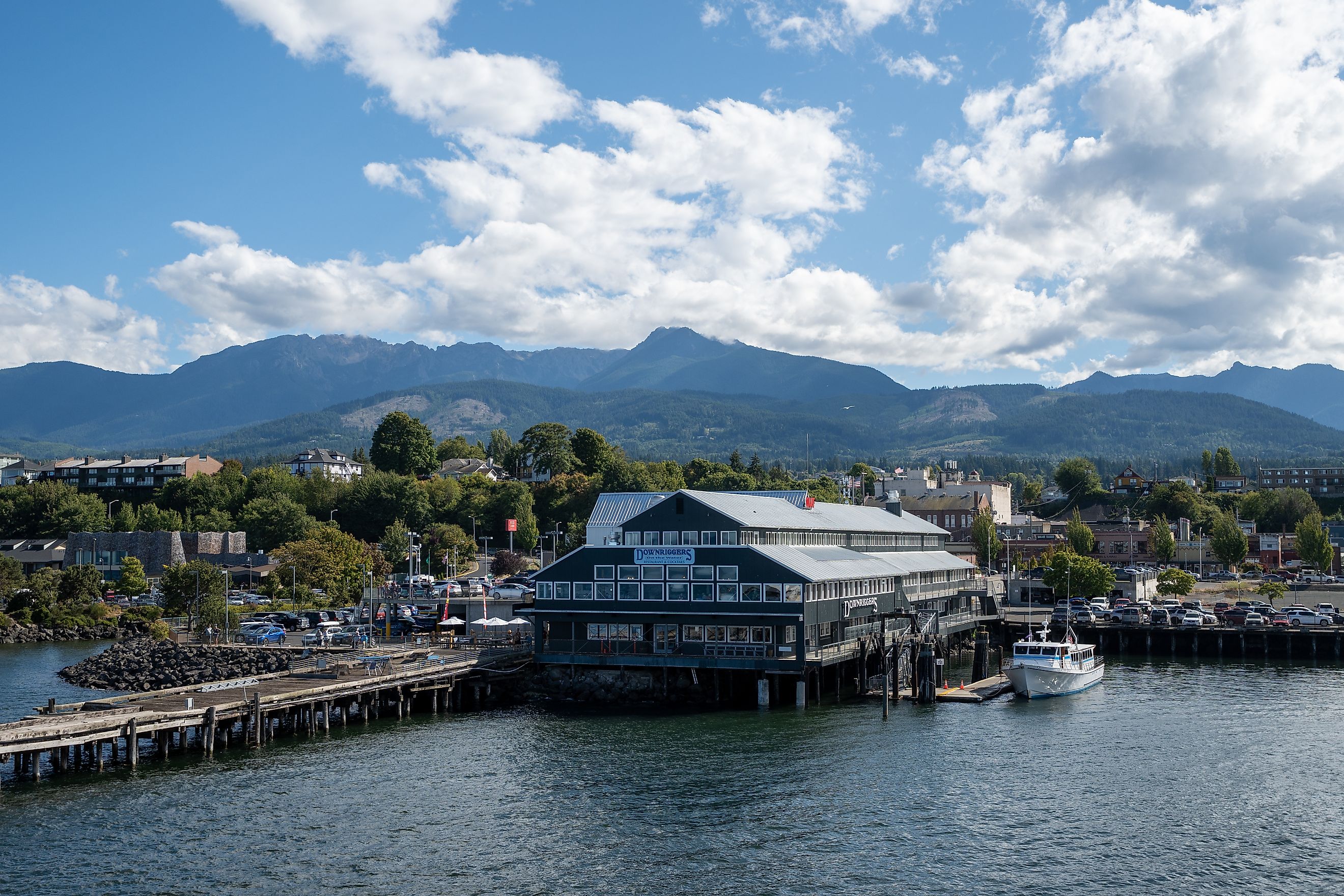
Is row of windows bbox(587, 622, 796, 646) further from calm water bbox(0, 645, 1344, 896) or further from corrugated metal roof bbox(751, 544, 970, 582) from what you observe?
calm water bbox(0, 645, 1344, 896)

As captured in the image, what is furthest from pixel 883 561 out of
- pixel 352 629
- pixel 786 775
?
pixel 352 629

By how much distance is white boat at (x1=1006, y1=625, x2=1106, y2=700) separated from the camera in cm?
7444

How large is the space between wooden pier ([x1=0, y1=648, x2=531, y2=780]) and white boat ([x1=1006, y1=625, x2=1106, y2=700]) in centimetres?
3213

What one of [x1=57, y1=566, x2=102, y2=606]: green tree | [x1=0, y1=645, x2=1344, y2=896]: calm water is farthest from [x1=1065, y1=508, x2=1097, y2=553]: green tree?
[x1=57, y1=566, x2=102, y2=606]: green tree

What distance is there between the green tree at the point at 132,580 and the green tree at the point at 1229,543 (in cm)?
13905

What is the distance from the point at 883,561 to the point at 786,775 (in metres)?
37.8

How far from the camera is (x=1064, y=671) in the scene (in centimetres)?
7556

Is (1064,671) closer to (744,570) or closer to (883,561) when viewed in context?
(883,561)

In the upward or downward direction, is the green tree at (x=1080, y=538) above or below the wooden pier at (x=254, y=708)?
above

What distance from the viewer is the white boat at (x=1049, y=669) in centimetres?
7444

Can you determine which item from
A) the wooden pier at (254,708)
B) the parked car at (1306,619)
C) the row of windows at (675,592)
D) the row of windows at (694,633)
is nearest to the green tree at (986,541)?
the parked car at (1306,619)

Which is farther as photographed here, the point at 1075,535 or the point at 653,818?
the point at 1075,535

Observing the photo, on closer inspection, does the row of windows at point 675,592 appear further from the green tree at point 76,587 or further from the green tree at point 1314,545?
the green tree at point 1314,545

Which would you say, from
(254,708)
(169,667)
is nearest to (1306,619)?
(254,708)
